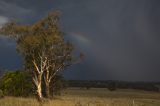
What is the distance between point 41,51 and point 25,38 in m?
3.60

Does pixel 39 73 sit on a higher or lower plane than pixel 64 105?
higher

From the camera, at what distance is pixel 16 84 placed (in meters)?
64.7

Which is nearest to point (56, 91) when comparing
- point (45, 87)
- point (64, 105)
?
point (45, 87)

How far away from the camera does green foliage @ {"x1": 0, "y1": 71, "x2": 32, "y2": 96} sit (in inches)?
2527

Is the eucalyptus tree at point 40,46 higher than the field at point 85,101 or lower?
higher

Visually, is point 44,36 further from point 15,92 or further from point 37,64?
point 15,92

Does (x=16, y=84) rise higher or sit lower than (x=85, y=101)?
higher

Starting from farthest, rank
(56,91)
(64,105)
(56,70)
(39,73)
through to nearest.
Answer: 1. (56,91)
2. (56,70)
3. (39,73)
4. (64,105)

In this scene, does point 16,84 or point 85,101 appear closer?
point 85,101

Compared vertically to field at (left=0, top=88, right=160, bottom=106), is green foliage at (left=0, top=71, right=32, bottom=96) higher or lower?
higher

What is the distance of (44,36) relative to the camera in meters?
60.2

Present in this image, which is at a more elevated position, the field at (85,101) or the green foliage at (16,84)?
the green foliage at (16,84)

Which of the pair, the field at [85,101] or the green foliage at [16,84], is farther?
the green foliage at [16,84]

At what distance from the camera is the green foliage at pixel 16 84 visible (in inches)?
2527
